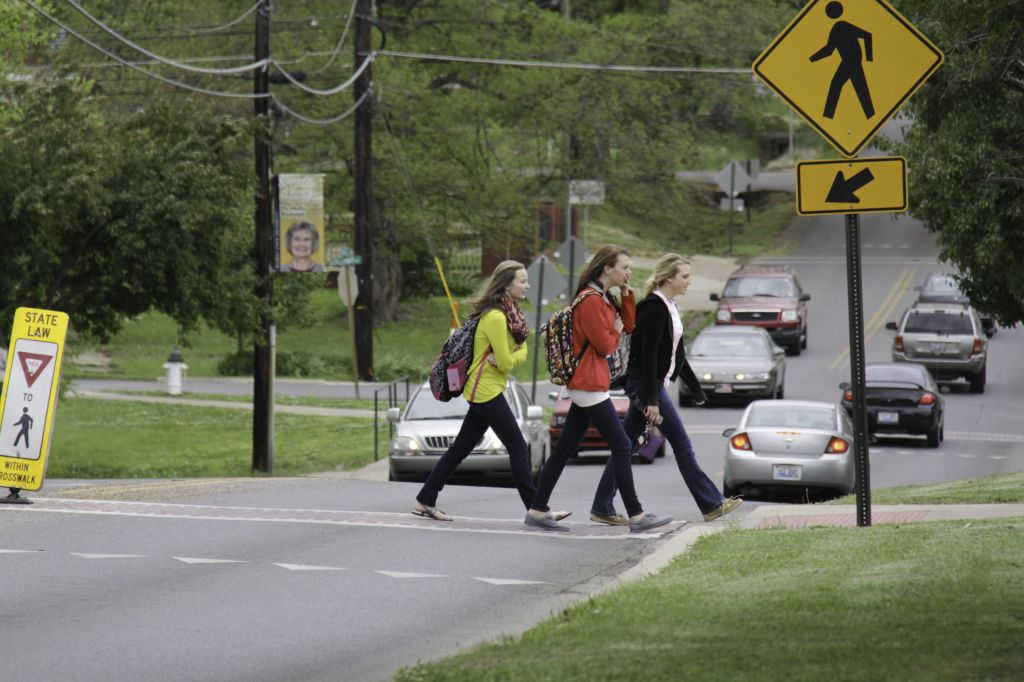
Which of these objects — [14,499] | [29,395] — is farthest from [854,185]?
[14,499]

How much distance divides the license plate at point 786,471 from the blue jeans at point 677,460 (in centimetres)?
774

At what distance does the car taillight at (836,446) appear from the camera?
65.6 feet

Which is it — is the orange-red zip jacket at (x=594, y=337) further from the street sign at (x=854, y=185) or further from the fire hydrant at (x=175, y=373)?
the fire hydrant at (x=175, y=373)

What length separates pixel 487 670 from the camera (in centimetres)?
675

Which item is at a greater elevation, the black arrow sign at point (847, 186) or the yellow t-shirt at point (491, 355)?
the black arrow sign at point (847, 186)

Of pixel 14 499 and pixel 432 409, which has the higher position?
pixel 432 409

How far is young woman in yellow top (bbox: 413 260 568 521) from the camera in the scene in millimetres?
11508

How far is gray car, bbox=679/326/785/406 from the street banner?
8951mm

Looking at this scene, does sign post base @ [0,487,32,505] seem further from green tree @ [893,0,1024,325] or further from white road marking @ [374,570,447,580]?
green tree @ [893,0,1024,325]

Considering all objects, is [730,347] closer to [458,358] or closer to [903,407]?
[903,407]

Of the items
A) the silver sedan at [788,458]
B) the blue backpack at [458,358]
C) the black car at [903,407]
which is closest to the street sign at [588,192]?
the black car at [903,407]

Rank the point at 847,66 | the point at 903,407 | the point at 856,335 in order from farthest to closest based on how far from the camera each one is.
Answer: the point at 903,407, the point at 856,335, the point at 847,66

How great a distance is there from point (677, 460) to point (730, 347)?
22.3 meters

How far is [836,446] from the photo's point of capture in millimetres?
20047
